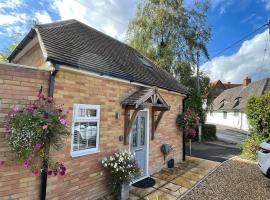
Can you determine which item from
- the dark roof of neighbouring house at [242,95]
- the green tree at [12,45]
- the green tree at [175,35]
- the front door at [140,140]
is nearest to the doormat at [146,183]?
the front door at [140,140]

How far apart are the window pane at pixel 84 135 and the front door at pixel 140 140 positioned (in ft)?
6.62

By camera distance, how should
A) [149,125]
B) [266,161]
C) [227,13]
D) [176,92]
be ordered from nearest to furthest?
1. [266,161]
2. [149,125]
3. [176,92]
4. [227,13]

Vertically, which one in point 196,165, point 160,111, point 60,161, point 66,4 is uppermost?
point 66,4

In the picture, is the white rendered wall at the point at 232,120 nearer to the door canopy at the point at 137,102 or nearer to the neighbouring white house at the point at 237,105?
the neighbouring white house at the point at 237,105

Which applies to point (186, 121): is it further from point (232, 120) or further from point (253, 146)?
point (232, 120)

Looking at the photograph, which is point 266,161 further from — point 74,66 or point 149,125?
point 74,66

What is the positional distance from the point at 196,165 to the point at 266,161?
11.7ft

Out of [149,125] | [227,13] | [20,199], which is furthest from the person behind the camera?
[227,13]

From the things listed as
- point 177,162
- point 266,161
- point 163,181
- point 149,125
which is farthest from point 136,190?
point 266,161

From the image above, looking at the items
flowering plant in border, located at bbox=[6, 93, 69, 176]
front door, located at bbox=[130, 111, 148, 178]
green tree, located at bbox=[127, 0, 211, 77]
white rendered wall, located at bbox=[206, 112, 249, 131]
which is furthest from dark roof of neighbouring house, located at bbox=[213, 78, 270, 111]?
flowering plant in border, located at bbox=[6, 93, 69, 176]

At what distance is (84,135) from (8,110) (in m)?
2.13

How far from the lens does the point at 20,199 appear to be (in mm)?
4117

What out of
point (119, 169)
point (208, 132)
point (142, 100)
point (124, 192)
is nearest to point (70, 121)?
point (119, 169)

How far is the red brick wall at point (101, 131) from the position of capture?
4.86 metres
